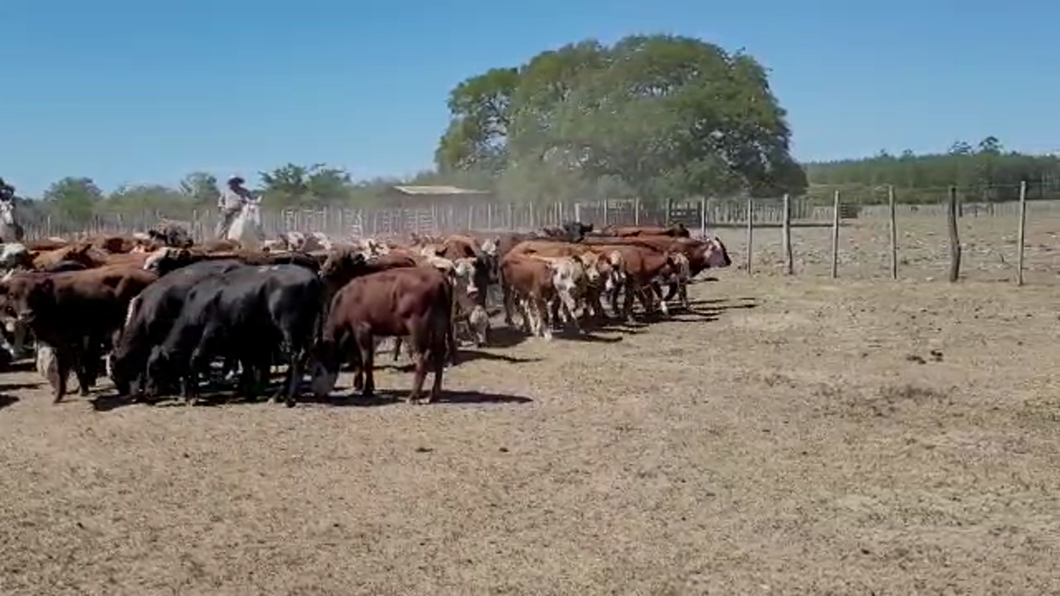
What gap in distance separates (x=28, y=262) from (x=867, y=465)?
11335 mm

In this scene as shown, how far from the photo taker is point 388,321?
1267 centimetres

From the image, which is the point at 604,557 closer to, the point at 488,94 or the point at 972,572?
the point at 972,572

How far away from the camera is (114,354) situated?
12.7 meters

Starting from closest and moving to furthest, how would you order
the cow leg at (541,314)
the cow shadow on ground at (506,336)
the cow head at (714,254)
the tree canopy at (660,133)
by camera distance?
the cow shadow on ground at (506,336)
the cow leg at (541,314)
the cow head at (714,254)
the tree canopy at (660,133)

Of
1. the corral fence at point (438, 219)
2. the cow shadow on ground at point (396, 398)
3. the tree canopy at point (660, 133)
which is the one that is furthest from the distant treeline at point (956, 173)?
the cow shadow on ground at point (396, 398)

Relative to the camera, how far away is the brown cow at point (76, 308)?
1271 centimetres

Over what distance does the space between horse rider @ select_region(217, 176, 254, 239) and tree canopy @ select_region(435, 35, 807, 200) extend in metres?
40.9

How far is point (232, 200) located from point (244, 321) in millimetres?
9687

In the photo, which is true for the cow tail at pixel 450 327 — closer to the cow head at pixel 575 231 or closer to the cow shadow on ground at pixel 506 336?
the cow shadow on ground at pixel 506 336

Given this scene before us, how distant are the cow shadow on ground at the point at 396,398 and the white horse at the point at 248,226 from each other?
27.7 feet

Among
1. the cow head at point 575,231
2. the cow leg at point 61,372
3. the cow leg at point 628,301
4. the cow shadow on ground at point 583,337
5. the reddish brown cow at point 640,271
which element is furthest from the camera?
the cow head at point 575,231

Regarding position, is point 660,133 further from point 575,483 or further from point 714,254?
point 575,483

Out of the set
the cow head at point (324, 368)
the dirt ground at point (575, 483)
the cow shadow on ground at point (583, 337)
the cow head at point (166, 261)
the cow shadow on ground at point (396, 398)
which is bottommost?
the cow shadow on ground at point (583, 337)

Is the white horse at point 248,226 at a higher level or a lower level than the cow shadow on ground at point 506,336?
higher
